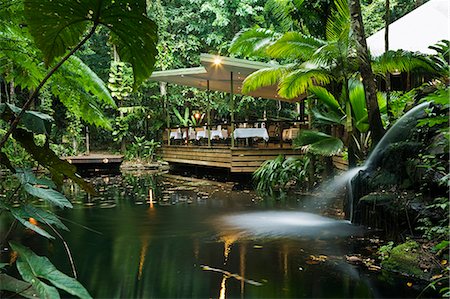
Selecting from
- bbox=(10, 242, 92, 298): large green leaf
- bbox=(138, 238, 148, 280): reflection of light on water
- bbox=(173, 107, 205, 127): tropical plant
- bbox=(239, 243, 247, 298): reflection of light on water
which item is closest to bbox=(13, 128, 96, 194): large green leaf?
bbox=(10, 242, 92, 298): large green leaf

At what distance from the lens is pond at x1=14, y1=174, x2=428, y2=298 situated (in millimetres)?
3779

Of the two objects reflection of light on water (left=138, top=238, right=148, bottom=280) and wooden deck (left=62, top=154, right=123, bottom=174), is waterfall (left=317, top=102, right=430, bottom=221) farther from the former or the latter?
wooden deck (left=62, top=154, right=123, bottom=174)

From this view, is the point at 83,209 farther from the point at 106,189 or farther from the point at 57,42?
the point at 57,42

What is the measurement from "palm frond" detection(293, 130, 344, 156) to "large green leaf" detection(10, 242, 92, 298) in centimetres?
642


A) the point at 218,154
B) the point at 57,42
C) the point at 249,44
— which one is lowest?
the point at 218,154

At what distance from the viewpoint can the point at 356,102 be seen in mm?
7465

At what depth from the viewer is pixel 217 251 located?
16.4 ft

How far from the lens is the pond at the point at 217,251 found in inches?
149

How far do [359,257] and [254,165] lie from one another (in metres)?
7.15

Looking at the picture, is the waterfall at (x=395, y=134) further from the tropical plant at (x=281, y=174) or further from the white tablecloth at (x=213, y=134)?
the white tablecloth at (x=213, y=134)

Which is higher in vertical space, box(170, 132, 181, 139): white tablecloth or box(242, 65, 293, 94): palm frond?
box(242, 65, 293, 94): palm frond

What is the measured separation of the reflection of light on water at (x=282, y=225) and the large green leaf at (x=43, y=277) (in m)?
4.41

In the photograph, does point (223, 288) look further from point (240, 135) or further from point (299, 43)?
point (240, 135)

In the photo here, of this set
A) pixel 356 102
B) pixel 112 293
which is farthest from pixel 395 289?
pixel 356 102
